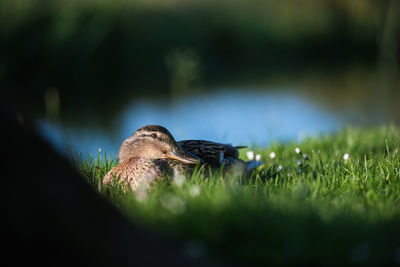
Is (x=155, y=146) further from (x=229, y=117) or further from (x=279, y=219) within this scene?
(x=229, y=117)

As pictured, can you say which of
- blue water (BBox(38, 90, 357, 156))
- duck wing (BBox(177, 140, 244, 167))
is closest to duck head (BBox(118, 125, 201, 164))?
duck wing (BBox(177, 140, 244, 167))

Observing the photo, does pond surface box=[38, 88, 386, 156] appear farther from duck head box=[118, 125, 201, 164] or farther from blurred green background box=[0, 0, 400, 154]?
duck head box=[118, 125, 201, 164]

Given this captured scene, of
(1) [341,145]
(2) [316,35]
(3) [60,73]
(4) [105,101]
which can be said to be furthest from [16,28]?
(2) [316,35]

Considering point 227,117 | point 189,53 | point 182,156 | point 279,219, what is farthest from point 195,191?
point 189,53

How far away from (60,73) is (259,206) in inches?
Result: 467

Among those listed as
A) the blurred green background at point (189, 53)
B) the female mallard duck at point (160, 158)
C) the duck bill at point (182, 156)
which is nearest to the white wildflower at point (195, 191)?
the female mallard duck at point (160, 158)

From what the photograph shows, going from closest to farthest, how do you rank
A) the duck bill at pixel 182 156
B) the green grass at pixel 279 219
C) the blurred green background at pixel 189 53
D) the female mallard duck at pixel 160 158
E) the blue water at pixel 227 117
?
1. the green grass at pixel 279 219
2. the female mallard duck at pixel 160 158
3. the duck bill at pixel 182 156
4. the blue water at pixel 227 117
5. the blurred green background at pixel 189 53

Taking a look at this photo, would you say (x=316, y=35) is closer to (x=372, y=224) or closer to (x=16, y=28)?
(x=16, y=28)

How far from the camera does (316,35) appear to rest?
21266 mm

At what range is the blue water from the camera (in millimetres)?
9766

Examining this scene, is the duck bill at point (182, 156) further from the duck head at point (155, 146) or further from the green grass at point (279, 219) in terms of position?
the green grass at point (279, 219)

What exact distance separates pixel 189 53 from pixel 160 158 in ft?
32.9

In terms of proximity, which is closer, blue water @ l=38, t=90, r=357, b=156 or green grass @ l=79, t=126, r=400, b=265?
green grass @ l=79, t=126, r=400, b=265

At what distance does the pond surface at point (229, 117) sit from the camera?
981 centimetres
